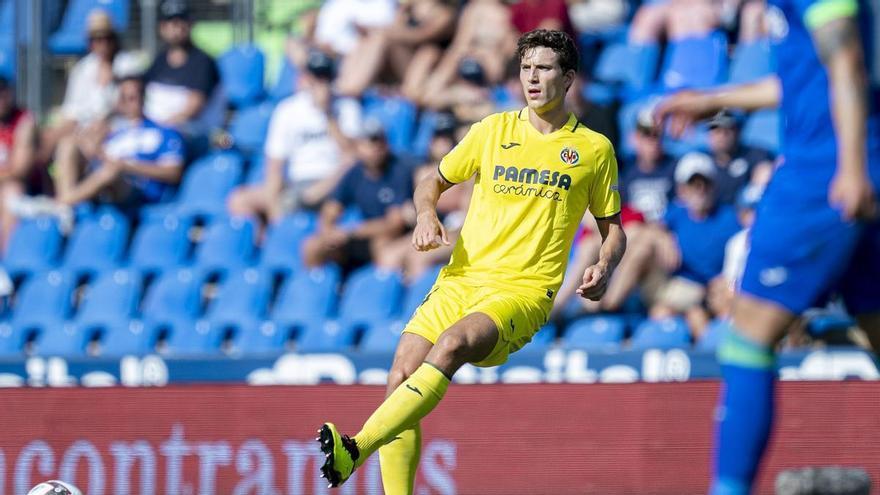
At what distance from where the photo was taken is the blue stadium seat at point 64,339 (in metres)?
11.6

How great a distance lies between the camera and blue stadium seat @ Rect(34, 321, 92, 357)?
11.6 meters

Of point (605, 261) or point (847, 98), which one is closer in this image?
point (847, 98)

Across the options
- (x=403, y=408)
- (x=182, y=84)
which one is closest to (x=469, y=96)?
(x=182, y=84)

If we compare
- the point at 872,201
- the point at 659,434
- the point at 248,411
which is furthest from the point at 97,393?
the point at 872,201

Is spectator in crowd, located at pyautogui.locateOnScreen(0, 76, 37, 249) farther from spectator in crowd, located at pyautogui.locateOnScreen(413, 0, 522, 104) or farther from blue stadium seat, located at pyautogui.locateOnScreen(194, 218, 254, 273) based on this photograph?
spectator in crowd, located at pyautogui.locateOnScreen(413, 0, 522, 104)

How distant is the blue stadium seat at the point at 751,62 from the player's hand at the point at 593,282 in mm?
5610

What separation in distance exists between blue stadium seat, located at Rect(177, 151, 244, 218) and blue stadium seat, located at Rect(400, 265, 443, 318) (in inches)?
89.7

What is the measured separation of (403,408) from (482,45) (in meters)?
6.72

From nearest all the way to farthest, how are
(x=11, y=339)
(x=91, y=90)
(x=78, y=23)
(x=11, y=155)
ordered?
(x=11, y=339)
(x=11, y=155)
(x=91, y=90)
(x=78, y=23)

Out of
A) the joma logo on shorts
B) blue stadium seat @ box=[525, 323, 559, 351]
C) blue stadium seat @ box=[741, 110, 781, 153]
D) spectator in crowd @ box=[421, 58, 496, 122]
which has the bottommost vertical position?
blue stadium seat @ box=[525, 323, 559, 351]

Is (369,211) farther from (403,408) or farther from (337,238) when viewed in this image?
(403,408)

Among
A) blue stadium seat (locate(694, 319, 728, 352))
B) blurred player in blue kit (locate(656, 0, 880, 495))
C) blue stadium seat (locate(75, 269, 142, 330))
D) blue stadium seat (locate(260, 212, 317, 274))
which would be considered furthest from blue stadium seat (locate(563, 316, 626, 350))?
blurred player in blue kit (locate(656, 0, 880, 495))

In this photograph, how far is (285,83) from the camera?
1325cm

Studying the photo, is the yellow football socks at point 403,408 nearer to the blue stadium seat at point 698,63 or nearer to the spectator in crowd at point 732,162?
the spectator in crowd at point 732,162
